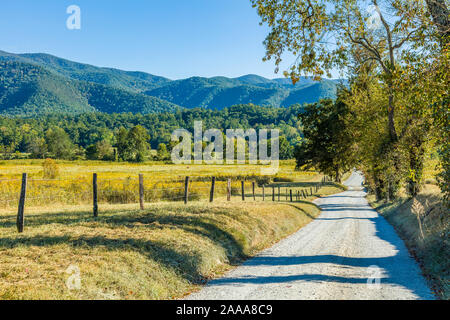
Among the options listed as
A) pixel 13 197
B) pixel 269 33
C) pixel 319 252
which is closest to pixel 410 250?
pixel 319 252

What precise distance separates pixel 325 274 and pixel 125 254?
5.30 m

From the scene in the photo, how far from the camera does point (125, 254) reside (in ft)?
26.9

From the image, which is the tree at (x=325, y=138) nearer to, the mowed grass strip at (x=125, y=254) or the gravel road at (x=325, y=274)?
the gravel road at (x=325, y=274)

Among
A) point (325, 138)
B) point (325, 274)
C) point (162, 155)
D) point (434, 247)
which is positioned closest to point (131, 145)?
point (162, 155)

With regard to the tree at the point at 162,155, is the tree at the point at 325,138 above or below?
above

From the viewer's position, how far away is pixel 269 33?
14.2m

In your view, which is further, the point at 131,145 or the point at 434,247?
the point at 131,145

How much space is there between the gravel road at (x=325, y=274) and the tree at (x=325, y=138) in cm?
3043

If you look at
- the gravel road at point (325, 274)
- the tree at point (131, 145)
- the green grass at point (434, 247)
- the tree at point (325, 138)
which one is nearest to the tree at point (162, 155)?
the tree at point (131, 145)

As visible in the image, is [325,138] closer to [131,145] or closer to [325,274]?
[325,274]

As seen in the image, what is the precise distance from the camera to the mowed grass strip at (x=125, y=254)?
20.9ft

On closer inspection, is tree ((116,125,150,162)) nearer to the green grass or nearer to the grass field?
the grass field

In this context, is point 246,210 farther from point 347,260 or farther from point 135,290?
point 135,290
